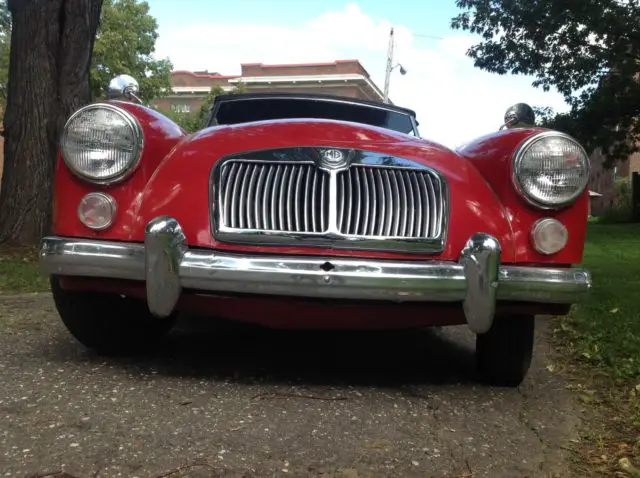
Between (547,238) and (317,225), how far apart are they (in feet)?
3.03

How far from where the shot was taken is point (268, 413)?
235 centimetres

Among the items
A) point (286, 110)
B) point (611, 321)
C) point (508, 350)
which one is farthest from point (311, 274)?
point (611, 321)

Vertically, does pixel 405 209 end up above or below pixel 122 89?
below

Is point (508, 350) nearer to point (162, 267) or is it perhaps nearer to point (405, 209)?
point (405, 209)

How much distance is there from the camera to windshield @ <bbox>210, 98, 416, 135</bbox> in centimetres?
409

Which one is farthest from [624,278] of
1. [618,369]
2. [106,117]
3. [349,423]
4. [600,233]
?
[600,233]

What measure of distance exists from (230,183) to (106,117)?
592 mm

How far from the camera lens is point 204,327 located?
4.05 metres

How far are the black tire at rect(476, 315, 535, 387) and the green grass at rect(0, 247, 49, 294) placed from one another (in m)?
3.31

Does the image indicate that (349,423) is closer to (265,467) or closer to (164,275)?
(265,467)

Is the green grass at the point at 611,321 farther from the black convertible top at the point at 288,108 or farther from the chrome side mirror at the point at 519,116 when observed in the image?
the black convertible top at the point at 288,108

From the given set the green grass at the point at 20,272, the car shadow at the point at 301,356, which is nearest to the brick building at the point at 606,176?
the green grass at the point at 20,272

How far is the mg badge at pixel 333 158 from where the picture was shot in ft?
8.41

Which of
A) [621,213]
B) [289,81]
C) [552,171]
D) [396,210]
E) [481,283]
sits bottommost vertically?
[621,213]
